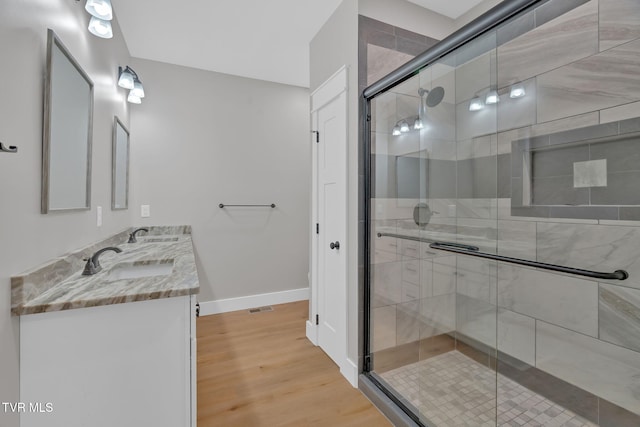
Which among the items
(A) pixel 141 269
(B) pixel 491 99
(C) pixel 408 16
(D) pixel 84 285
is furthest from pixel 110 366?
(C) pixel 408 16

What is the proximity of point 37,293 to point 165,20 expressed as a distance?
228 cm

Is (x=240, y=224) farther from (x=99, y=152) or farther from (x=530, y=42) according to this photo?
(x=530, y=42)

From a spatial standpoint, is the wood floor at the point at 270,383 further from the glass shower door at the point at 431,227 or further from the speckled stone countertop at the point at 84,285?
the speckled stone countertop at the point at 84,285

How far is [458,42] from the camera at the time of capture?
4.58ft

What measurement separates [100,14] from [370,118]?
1.59 metres

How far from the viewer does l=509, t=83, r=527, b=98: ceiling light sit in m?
1.94

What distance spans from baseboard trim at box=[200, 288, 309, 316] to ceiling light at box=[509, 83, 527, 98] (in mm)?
2890

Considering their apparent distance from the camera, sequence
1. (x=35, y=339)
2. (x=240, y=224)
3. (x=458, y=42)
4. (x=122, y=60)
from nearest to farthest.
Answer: (x=35, y=339), (x=458, y=42), (x=122, y=60), (x=240, y=224)

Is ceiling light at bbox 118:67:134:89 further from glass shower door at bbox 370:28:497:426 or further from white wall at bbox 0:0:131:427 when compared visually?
glass shower door at bbox 370:28:497:426

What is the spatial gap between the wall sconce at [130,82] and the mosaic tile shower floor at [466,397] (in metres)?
2.92

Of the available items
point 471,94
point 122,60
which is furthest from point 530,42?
point 122,60

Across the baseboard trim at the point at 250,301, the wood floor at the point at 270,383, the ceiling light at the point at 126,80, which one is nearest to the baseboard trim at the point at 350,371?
the wood floor at the point at 270,383

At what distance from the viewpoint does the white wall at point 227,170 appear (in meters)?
3.02

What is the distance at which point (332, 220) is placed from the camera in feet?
7.54
